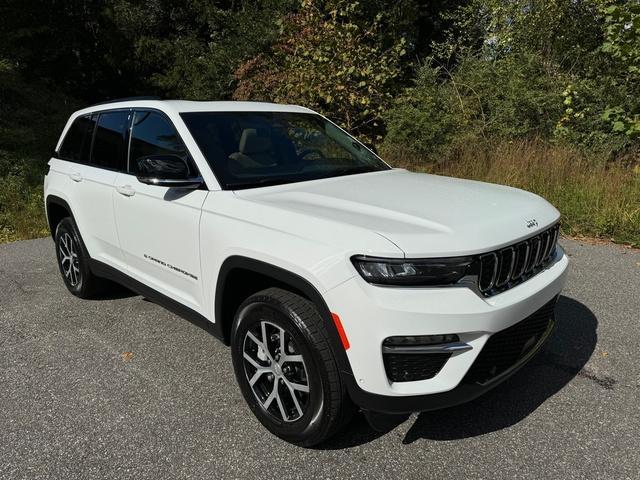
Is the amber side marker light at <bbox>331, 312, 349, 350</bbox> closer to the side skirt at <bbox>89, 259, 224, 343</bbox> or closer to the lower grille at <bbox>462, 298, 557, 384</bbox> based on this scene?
the lower grille at <bbox>462, 298, 557, 384</bbox>

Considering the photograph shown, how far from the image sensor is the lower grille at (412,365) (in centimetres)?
Answer: 217

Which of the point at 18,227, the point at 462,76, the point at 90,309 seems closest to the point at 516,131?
the point at 462,76

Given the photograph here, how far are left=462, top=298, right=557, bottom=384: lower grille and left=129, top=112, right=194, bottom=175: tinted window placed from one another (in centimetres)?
205

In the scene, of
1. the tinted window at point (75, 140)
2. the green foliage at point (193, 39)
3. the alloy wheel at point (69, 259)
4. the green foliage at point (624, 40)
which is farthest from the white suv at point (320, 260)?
the green foliage at point (193, 39)

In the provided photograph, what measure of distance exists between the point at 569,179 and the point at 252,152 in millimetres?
5836

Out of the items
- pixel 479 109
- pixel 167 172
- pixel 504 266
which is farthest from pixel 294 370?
pixel 479 109

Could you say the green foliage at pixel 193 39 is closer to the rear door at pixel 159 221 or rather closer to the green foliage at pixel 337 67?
the green foliage at pixel 337 67

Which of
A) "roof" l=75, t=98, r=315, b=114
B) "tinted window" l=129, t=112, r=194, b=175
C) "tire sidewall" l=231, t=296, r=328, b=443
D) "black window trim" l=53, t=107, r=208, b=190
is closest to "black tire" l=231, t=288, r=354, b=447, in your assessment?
"tire sidewall" l=231, t=296, r=328, b=443

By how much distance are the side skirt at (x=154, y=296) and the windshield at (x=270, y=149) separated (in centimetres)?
84

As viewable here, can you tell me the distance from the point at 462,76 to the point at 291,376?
10356mm

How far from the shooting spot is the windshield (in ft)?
10.2

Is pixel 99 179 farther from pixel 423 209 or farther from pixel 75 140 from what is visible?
pixel 423 209

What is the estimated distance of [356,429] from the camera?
2.74 m

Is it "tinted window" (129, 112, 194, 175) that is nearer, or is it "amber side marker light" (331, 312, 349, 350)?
"amber side marker light" (331, 312, 349, 350)
